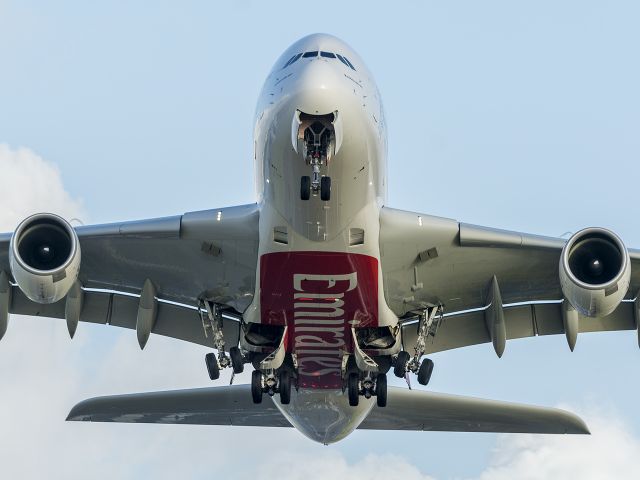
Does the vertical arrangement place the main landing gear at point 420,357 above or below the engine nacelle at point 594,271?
below

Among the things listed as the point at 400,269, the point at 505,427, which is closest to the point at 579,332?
the point at 505,427

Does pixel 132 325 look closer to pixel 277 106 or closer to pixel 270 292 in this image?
pixel 270 292

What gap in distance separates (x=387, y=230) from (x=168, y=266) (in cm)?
409

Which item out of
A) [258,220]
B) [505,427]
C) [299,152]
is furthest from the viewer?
[505,427]

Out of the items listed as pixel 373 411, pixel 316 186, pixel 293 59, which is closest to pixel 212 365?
pixel 373 411

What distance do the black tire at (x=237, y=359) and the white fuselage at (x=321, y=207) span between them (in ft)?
3.26

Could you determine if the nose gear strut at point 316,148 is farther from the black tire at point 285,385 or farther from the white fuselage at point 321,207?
the black tire at point 285,385

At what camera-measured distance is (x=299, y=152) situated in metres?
18.8

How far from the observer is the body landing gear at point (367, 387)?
2220cm

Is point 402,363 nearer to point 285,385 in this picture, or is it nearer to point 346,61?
point 285,385

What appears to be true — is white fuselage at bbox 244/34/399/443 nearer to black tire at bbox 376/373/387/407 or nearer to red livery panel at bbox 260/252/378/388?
red livery panel at bbox 260/252/378/388

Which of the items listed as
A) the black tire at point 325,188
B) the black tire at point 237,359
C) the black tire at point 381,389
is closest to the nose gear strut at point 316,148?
the black tire at point 325,188

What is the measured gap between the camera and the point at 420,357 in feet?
73.5

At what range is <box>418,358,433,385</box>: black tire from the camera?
22.6 meters
